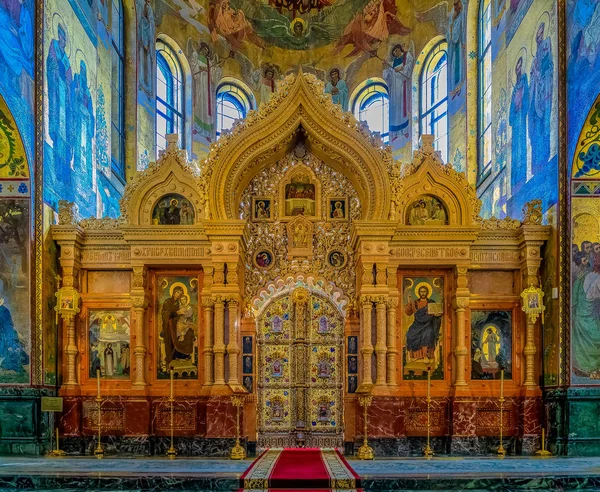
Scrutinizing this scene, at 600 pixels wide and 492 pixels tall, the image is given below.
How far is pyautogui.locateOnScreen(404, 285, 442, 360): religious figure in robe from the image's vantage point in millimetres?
14336

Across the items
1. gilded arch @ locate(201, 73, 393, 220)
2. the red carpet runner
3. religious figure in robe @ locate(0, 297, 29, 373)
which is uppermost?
gilded arch @ locate(201, 73, 393, 220)

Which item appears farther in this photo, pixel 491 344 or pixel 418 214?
pixel 418 214

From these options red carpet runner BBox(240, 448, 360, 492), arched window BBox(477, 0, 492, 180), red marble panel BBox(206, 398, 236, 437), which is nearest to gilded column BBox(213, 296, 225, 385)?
red marble panel BBox(206, 398, 236, 437)

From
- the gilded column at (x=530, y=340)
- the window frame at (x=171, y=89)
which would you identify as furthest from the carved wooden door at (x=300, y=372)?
the window frame at (x=171, y=89)

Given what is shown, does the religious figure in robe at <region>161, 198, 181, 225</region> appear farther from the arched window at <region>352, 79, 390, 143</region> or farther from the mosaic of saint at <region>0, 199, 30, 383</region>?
the arched window at <region>352, 79, 390, 143</region>

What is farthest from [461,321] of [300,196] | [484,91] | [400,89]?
[400,89]

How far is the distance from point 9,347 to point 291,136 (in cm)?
653

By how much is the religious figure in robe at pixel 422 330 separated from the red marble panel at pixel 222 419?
11.8ft

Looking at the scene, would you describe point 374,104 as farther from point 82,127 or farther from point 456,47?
point 82,127

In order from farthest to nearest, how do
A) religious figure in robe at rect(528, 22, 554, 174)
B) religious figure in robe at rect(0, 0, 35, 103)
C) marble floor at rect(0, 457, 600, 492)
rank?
1. religious figure in robe at rect(528, 22, 554, 174)
2. religious figure in robe at rect(0, 0, 35, 103)
3. marble floor at rect(0, 457, 600, 492)

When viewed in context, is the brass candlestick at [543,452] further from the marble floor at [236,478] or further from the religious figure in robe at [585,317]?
the marble floor at [236,478]

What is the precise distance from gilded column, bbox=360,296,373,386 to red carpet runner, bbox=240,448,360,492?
183cm

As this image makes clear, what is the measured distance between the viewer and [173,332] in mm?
14422

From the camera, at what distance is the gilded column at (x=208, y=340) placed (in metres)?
14.0
